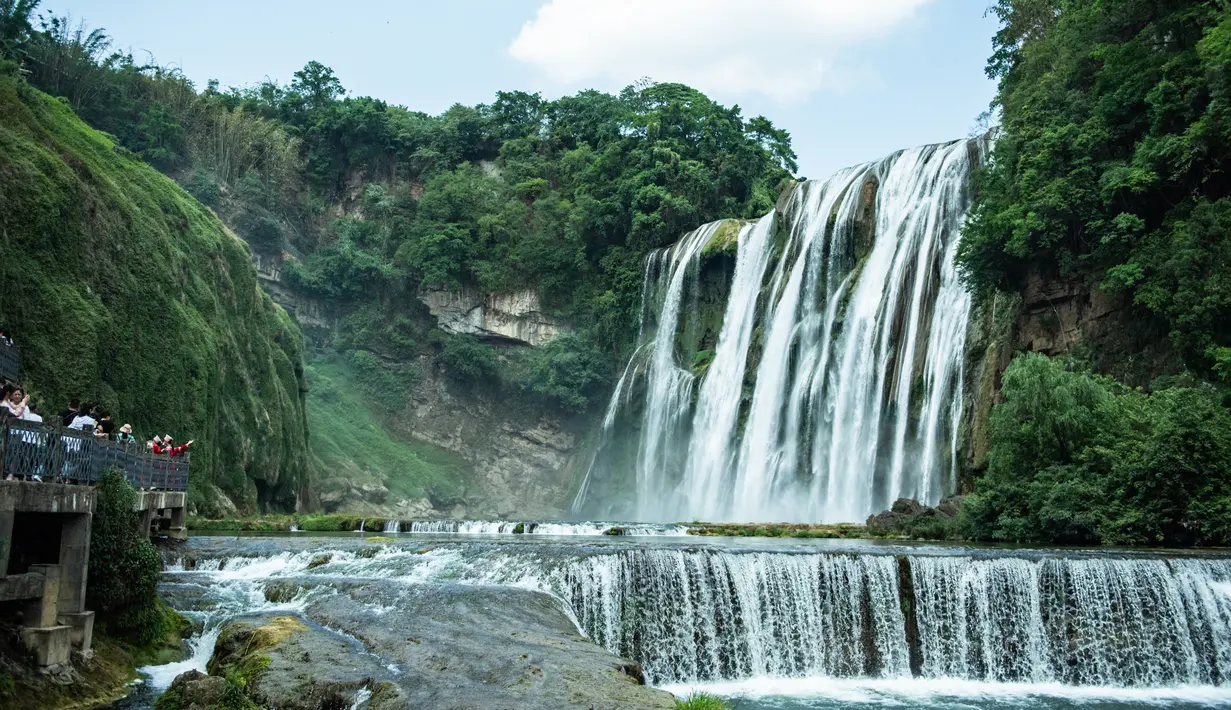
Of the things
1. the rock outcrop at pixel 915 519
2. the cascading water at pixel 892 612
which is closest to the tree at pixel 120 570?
the cascading water at pixel 892 612

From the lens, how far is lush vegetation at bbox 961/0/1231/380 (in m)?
25.1

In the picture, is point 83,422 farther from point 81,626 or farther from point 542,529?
point 542,529

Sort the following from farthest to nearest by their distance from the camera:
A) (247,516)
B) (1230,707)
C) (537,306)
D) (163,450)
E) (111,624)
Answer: (537,306)
(247,516)
(163,450)
(1230,707)
(111,624)

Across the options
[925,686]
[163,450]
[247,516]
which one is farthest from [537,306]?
[925,686]

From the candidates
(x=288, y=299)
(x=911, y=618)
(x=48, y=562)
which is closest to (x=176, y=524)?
(x=48, y=562)

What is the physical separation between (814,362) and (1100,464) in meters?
17.2

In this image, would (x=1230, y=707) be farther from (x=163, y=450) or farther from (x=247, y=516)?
(x=247, y=516)

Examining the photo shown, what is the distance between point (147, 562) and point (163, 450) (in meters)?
11.0

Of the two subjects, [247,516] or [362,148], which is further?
[362,148]

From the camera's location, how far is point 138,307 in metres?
30.2

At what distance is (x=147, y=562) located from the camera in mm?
13117

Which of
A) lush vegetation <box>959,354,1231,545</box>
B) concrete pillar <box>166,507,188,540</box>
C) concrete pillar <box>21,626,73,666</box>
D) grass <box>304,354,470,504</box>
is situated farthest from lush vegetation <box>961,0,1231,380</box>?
grass <box>304,354,470,504</box>

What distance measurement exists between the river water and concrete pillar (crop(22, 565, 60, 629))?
486 centimetres

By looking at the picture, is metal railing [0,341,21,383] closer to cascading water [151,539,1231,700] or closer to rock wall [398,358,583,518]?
cascading water [151,539,1231,700]
